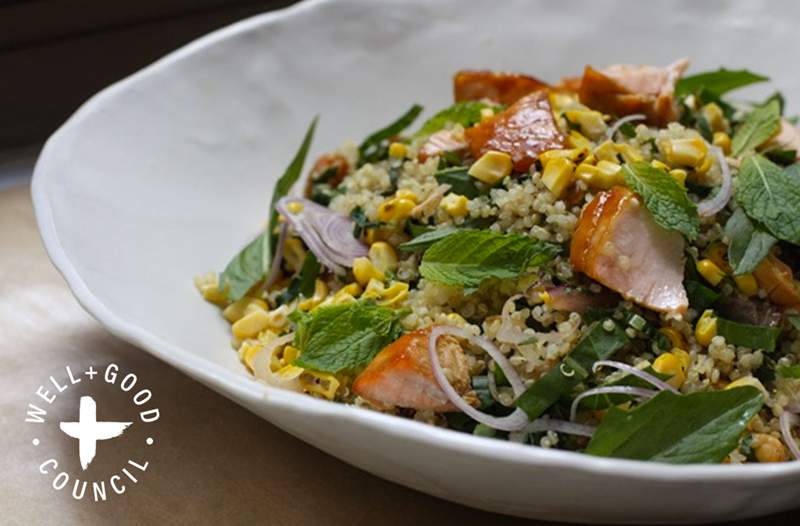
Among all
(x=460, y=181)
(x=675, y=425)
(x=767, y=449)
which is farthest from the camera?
(x=460, y=181)

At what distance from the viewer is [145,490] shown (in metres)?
1.96

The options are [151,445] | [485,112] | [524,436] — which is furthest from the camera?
[485,112]

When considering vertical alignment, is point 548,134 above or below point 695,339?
above

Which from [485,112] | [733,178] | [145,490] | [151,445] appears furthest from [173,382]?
[733,178]

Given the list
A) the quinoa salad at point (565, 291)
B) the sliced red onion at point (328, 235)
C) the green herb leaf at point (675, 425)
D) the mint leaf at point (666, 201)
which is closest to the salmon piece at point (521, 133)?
the quinoa salad at point (565, 291)

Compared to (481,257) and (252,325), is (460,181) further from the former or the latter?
(252,325)

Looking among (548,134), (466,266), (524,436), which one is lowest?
(524,436)

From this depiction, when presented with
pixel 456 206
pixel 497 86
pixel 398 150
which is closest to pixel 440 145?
pixel 398 150

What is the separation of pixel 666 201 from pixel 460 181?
0.49 metres

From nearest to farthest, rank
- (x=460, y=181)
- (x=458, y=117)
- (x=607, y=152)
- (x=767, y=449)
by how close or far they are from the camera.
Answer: (x=767, y=449) < (x=607, y=152) < (x=460, y=181) < (x=458, y=117)

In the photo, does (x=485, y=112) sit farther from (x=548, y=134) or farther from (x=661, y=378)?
(x=661, y=378)

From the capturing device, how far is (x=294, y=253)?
2443mm

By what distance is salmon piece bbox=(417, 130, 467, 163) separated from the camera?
236 cm

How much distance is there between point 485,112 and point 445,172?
0.28m
